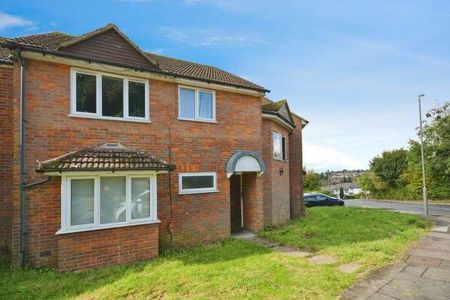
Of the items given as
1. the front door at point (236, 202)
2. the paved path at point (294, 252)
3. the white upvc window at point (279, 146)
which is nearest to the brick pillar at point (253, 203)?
the front door at point (236, 202)

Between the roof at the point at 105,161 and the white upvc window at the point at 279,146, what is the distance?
21.5ft

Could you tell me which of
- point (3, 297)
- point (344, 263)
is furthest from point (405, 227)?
point (3, 297)

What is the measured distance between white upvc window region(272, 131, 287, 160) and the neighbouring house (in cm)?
261

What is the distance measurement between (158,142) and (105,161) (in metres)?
2.05

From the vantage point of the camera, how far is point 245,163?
11.4 m

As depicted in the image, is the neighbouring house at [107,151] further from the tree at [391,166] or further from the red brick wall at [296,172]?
the tree at [391,166]

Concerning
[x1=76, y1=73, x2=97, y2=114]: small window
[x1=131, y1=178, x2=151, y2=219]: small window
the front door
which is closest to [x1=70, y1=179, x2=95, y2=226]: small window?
[x1=131, y1=178, x2=151, y2=219]: small window

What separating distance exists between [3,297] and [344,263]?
A: 7999 mm

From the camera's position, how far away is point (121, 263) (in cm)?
800

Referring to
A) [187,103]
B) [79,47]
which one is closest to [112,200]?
[187,103]

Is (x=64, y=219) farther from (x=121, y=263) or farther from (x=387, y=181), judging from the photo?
(x=387, y=181)

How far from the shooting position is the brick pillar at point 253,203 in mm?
12031

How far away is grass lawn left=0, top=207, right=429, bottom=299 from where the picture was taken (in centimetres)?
596

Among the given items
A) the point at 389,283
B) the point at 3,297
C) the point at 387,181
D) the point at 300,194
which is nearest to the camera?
the point at 3,297
